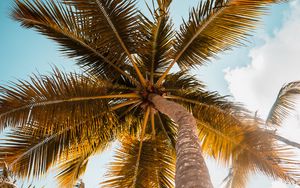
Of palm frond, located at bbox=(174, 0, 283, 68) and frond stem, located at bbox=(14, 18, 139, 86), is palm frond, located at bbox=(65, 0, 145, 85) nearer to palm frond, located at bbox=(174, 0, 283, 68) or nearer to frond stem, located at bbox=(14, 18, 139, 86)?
frond stem, located at bbox=(14, 18, 139, 86)

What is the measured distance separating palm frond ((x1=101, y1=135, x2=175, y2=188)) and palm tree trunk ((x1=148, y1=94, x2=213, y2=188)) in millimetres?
2328

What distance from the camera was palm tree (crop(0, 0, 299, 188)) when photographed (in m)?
5.67

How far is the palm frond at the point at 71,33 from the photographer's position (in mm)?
5895

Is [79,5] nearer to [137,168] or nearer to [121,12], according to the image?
[121,12]

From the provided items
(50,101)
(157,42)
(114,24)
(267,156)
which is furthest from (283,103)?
(50,101)

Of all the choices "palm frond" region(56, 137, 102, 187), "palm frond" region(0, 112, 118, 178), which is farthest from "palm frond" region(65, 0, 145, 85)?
"palm frond" region(56, 137, 102, 187)

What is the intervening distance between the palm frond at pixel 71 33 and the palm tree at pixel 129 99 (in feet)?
0.06

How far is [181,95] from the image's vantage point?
7.07 metres

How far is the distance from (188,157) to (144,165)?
3.75m

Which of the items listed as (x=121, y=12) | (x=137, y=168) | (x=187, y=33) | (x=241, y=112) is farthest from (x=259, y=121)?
(x=121, y=12)

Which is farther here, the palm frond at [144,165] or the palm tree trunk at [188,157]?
the palm frond at [144,165]

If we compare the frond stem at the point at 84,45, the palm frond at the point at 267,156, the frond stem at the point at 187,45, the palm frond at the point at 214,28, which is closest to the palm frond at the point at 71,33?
the frond stem at the point at 84,45

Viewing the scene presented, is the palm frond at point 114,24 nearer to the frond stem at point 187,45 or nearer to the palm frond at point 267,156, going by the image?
the frond stem at point 187,45

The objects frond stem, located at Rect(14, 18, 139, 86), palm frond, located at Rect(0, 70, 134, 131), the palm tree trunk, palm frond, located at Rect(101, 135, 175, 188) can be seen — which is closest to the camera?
the palm tree trunk
